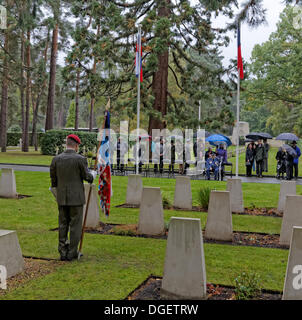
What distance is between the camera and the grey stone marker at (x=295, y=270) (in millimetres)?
4809

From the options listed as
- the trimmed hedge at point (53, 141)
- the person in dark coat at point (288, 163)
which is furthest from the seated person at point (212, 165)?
the trimmed hedge at point (53, 141)

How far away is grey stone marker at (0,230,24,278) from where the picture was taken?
5.88 m

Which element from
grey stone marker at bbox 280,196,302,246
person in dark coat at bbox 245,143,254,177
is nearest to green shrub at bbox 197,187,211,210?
grey stone marker at bbox 280,196,302,246

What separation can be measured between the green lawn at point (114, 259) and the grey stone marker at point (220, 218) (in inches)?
22.2

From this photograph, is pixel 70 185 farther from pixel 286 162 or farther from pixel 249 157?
pixel 249 157

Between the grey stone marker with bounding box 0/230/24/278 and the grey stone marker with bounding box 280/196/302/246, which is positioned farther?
the grey stone marker with bounding box 280/196/302/246

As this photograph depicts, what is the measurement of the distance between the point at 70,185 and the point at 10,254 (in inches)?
54.5

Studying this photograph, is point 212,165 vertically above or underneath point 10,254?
above

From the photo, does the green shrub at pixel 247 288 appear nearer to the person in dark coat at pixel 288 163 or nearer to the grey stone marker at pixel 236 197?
the grey stone marker at pixel 236 197

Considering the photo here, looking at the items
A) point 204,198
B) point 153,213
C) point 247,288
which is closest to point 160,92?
point 204,198

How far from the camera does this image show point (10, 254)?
604cm

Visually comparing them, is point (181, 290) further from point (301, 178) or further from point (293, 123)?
point (293, 123)

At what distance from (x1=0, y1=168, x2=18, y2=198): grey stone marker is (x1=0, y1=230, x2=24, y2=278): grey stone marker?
790 cm

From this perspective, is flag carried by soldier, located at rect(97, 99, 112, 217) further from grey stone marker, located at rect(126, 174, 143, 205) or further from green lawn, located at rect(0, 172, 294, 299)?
grey stone marker, located at rect(126, 174, 143, 205)
